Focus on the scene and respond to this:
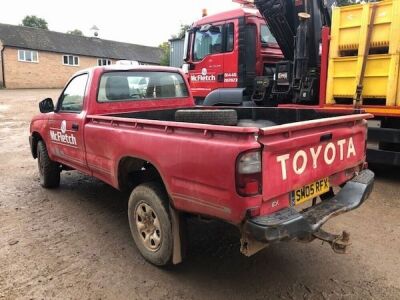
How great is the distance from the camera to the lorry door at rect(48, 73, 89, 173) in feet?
15.4

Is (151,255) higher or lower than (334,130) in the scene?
lower

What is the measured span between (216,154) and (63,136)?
10.5 ft

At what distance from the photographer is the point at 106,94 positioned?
4.84 m

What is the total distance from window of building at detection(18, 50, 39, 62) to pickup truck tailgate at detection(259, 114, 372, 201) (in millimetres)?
40714

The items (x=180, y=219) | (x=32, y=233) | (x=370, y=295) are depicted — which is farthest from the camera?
(x=32, y=233)

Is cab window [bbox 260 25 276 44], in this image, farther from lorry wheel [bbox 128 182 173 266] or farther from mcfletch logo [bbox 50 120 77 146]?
lorry wheel [bbox 128 182 173 266]

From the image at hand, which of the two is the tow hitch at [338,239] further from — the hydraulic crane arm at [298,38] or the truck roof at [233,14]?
the truck roof at [233,14]

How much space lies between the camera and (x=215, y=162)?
2.63m

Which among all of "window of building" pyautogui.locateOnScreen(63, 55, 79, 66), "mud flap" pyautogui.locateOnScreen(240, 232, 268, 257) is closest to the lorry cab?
"mud flap" pyautogui.locateOnScreen(240, 232, 268, 257)

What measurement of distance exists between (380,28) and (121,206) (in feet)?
14.7

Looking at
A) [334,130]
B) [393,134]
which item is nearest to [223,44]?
[393,134]

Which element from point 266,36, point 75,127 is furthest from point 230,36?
point 75,127

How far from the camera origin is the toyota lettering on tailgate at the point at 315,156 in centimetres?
275

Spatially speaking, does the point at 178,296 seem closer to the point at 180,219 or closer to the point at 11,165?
the point at 180,219
